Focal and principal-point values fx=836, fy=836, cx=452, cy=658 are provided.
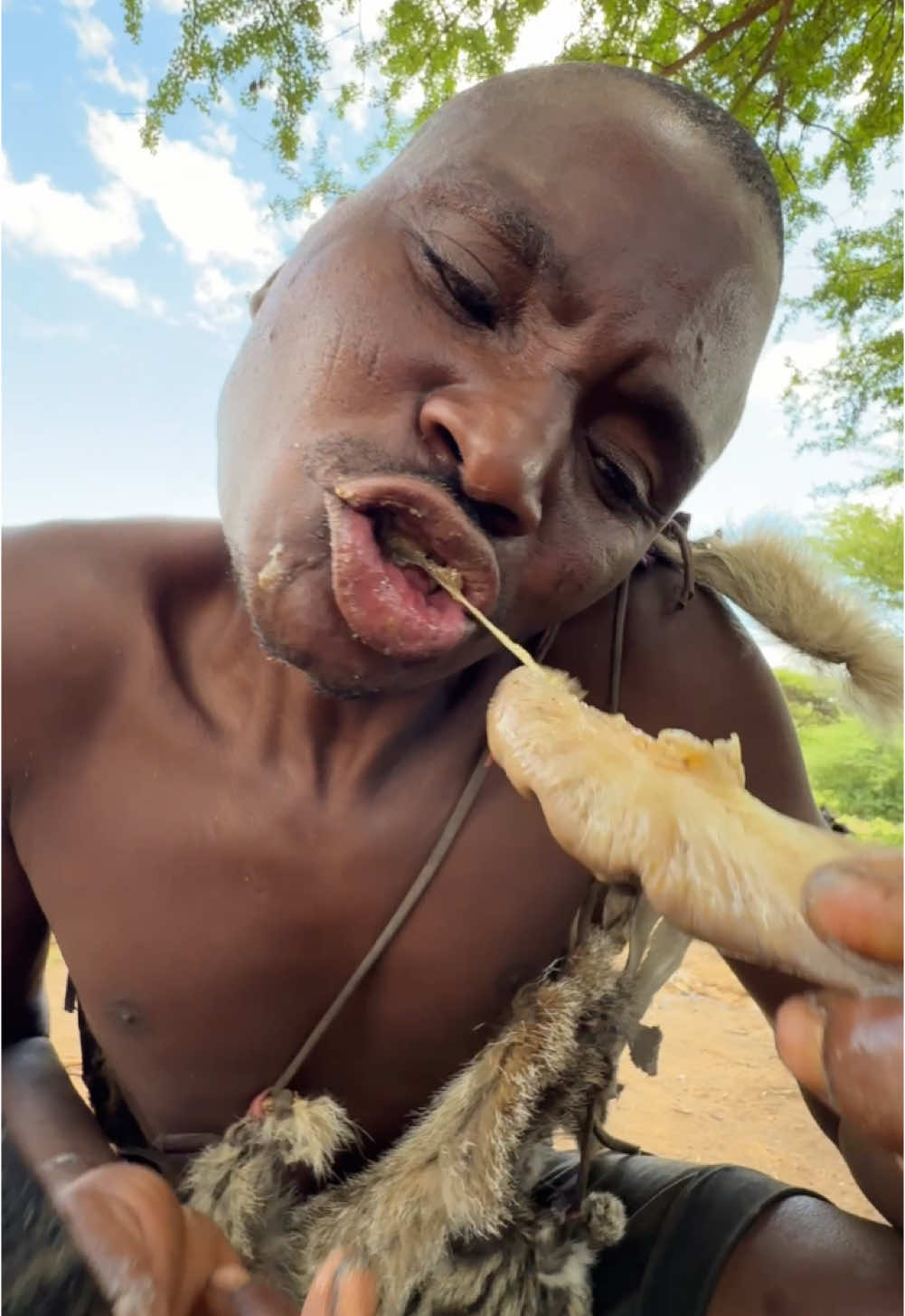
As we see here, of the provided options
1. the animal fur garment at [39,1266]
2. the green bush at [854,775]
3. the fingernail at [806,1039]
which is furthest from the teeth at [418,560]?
the green bush at [854,775]

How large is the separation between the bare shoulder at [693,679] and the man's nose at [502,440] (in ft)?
1.20

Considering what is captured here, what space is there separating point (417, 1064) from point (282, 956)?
0.79 ft

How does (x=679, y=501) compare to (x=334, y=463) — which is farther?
(x=679, y=501)

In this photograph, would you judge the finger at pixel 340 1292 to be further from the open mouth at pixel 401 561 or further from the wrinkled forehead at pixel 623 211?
the wrinkled forehead at pixel 623 211

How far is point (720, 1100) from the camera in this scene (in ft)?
10.6

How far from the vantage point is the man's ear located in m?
1.12

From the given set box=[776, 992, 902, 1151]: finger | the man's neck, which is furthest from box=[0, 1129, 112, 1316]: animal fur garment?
the man's neck

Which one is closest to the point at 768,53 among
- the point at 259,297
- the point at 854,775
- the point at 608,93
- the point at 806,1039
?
the point at 608,93

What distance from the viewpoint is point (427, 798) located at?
109cm

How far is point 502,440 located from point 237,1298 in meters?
0.81

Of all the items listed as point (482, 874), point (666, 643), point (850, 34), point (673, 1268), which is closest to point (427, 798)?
point (482, 874)

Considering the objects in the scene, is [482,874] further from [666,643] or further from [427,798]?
[666,643]

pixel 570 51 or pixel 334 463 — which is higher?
pixel 570 51

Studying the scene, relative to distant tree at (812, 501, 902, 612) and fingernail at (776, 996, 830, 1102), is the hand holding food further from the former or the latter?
distant tree at (812, 501, 902, 612)
